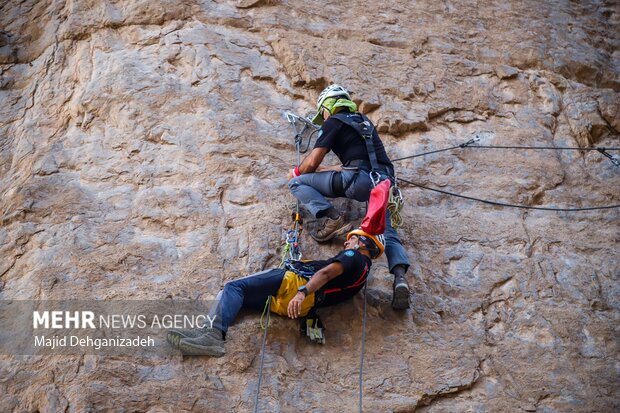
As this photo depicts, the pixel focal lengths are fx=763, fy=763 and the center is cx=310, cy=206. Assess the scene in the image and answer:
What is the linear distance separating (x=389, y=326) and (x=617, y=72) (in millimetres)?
5419

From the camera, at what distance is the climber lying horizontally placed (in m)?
6.04

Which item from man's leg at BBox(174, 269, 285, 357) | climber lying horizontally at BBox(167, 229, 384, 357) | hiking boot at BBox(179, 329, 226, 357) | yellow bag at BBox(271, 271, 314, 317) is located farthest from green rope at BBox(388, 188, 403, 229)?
hiking boot at BBox(179, 329, 226, 357)

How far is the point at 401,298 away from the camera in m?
6.61

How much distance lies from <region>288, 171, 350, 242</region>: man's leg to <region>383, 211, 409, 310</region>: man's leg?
1.47 feet

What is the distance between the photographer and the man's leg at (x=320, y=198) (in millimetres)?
7004

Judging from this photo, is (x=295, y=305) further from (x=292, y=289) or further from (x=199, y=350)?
(x=199, y=350)

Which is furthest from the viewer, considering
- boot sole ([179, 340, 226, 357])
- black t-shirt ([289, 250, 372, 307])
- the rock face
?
the rock face

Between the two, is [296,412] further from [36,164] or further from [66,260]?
[36,164]

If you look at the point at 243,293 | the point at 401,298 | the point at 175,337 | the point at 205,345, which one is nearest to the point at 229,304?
the point at 243,293

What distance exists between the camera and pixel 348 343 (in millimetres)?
6535

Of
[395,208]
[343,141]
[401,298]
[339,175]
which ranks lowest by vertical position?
[401,298]

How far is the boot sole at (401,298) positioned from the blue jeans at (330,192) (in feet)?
1.00

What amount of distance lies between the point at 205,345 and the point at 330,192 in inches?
74.8

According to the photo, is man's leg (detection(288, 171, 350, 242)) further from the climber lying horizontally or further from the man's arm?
the man's arm
